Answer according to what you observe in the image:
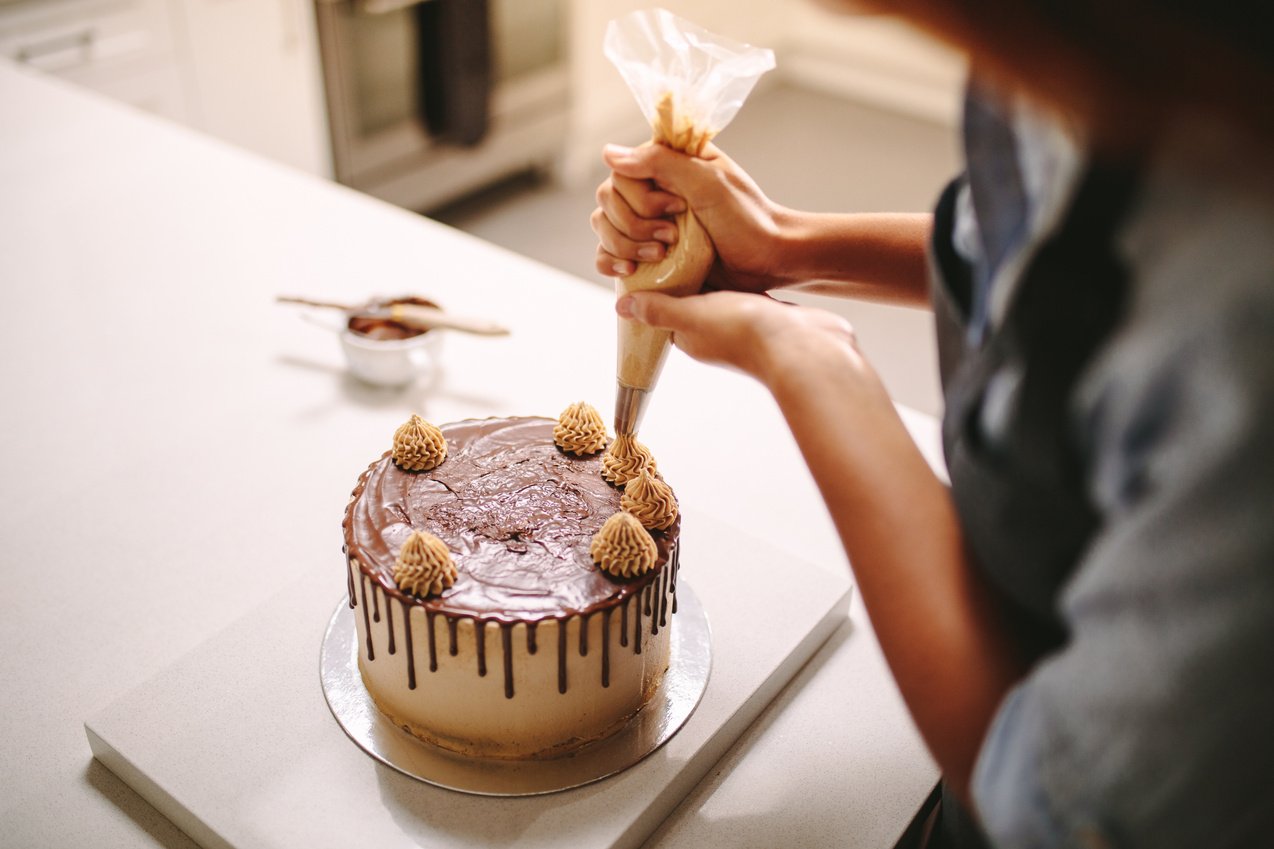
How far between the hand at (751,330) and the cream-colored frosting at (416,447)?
24 cm

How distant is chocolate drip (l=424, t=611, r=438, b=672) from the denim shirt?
44 cm

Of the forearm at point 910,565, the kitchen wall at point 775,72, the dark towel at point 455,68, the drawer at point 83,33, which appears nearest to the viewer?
the forearm at point 910,565

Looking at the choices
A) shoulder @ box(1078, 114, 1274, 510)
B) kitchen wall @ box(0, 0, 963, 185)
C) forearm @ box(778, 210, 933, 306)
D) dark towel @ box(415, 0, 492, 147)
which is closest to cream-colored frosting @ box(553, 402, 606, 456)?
forearm @ box(778, 210, 933, 306)

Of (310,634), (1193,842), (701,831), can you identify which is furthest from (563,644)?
(1193,842)

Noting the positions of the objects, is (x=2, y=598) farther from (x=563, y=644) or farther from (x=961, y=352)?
(x=961, y=352)

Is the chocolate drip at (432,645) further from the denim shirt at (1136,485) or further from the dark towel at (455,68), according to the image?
the dark towel at (455,68)

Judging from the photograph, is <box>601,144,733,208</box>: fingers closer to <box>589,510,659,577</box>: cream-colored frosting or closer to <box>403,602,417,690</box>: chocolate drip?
<box>589,510,659,577</box>: cream-colored frosting

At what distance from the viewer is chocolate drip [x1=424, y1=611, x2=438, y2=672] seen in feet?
2.81

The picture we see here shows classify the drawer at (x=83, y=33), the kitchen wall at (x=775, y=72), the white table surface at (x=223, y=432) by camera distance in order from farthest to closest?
1. the kitchen wall at (x=775, y=72)
2. the drawer at (x=83, y=33)
3. the white table surface at (x=223, y=432)

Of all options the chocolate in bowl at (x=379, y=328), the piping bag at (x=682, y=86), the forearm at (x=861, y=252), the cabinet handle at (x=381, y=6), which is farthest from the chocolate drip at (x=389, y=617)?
the cabinet handle at (x=381, y=6)

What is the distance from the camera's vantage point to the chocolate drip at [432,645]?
0.86 m

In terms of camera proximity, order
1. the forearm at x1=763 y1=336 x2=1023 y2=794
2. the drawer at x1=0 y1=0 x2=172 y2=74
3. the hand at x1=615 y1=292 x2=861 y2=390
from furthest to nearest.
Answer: the drawer at x1=0 y1=0 x2=172 y2=74
the hand at x1=615 y1=292 x2=861 y2=390
the forearm at x1=763 y1=336 x2=1023 y2=794

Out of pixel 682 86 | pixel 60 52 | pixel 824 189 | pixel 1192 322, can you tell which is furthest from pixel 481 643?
pixel 824 189

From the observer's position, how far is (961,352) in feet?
2.28
